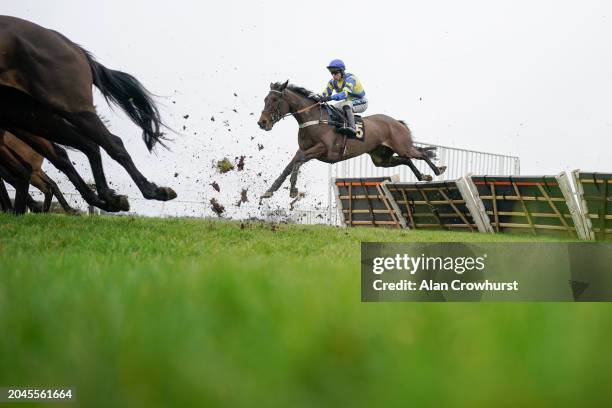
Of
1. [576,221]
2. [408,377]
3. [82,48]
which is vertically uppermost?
[82,48]

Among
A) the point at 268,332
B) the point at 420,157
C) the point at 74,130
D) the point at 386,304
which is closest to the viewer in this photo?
the point at 268,332

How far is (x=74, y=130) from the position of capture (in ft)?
23.5

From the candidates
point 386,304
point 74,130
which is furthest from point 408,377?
point 74,130

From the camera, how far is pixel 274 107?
1246cm

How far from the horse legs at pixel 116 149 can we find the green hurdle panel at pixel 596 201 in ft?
26.4

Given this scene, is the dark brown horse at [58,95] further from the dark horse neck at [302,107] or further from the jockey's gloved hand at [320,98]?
the jockey's gloved hand at [320,98]

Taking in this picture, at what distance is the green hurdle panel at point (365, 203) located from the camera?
15648mm

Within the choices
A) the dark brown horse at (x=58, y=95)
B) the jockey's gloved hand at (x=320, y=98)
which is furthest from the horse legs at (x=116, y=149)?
the jockey's gloved hand at (x=320, y=98)

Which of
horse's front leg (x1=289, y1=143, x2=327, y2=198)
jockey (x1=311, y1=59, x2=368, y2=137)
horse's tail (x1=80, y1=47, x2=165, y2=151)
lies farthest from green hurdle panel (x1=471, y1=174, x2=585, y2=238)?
horse's tail (x1=80, y1=47, x2=165, y2=151)

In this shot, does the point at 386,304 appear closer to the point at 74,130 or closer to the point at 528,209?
the point at 74,130

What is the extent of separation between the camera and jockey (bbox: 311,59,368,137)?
13.2 meters

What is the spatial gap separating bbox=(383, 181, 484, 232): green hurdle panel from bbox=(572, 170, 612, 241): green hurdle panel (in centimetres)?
246

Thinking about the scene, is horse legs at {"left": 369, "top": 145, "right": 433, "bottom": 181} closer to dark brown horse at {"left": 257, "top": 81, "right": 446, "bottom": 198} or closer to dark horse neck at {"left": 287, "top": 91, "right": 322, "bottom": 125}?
dark brown horse at {"left": 257, "top": 81, "right": 446, "bottom": 198}

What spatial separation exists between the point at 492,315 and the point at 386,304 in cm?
29
